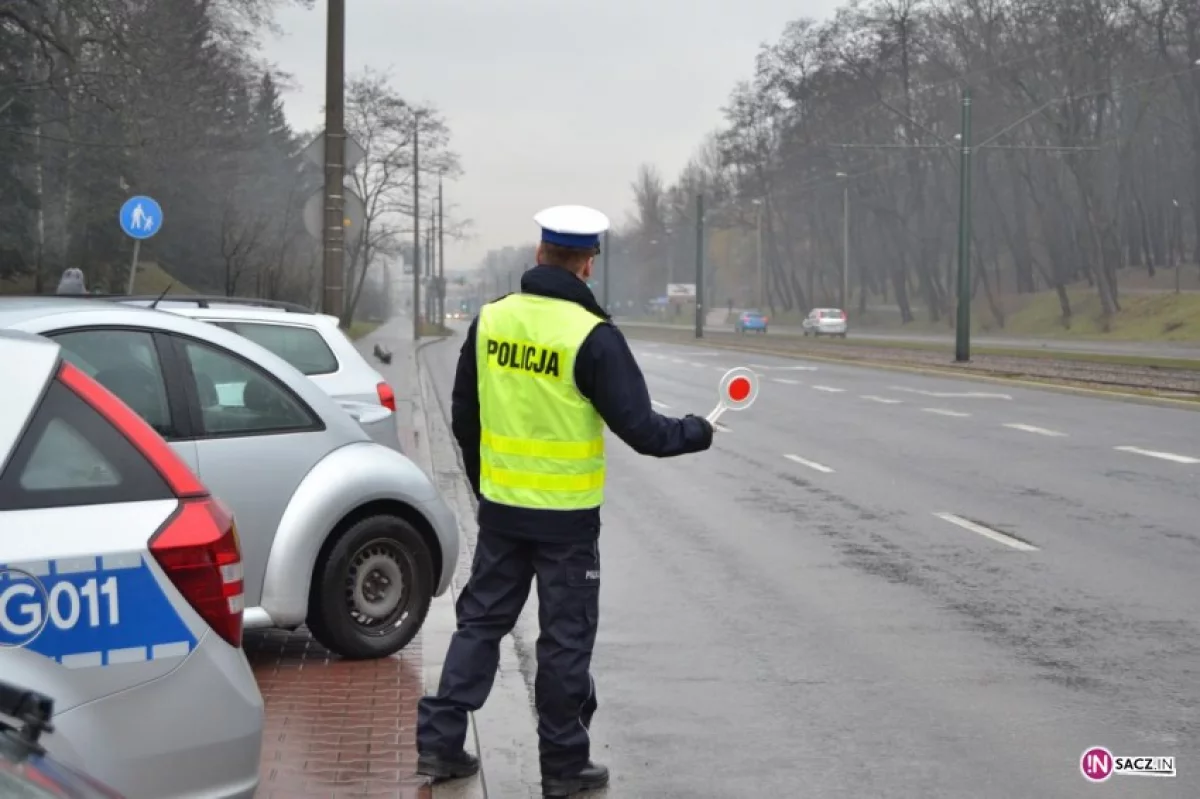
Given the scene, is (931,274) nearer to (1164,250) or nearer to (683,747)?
(1164,250)

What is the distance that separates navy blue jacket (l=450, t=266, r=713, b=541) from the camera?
5301 mm

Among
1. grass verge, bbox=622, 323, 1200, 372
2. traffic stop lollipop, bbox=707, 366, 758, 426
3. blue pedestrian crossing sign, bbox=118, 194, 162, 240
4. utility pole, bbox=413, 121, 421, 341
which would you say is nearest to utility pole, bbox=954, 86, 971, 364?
grass verge, bbox=622, 323, 1200, 372

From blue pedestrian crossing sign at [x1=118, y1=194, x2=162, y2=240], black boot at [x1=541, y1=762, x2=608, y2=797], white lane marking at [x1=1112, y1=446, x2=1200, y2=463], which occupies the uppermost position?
blue pedestrian crossing sign at [x1=118, y1=194, x2=162, y2=240]

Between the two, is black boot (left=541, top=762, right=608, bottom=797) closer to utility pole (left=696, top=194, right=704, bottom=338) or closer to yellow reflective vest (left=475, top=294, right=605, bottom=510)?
yellow reflective vest (left=475, top=294, right=605, bottom=510)

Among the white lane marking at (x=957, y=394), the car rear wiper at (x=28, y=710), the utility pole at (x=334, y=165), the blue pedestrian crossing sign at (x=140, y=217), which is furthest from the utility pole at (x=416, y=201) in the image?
the car rear wiper at (x=28, y=710)

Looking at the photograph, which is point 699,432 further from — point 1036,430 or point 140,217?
point 140,217

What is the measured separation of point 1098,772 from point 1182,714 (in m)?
0.97

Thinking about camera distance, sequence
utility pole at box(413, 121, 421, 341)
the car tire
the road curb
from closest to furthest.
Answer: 1. the car tire
2. the road curb
3. utility pole at box(413, 121, 421, 341)

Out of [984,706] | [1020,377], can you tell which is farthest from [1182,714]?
[1020,377]

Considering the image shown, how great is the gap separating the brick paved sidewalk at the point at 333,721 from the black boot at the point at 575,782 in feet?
1.26

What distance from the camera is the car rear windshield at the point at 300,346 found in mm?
11352

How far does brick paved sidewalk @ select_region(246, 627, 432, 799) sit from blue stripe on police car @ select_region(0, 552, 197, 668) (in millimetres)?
1628

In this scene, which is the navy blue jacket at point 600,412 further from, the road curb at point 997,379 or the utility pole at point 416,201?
the utility pole at point 416,201

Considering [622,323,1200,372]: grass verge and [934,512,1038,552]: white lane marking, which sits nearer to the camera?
[934,512,1038,552]: white lane marking
